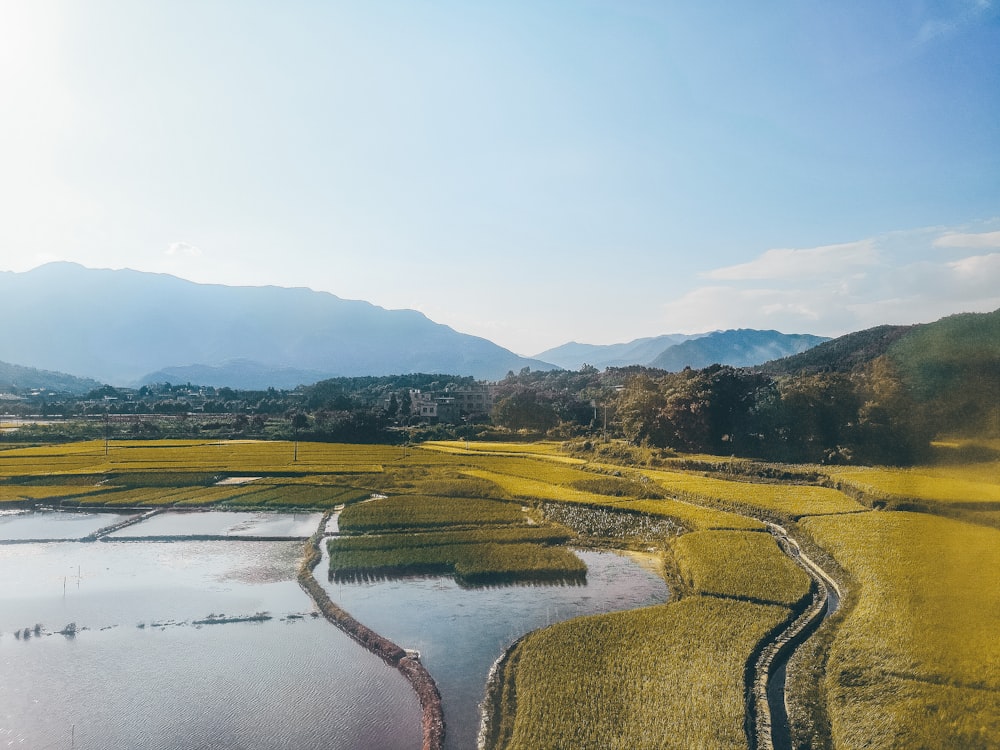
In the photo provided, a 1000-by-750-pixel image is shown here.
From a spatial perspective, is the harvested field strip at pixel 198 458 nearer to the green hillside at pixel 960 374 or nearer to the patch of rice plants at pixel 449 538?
the patch of rice plants at pixel 449 538

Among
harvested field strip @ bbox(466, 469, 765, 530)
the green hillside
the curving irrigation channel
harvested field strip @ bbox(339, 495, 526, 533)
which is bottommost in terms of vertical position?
the curving irrigation channel

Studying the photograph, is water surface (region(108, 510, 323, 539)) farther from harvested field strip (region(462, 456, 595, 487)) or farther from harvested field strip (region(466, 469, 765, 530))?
harvested field strip (region(462, 456, 595, 487))

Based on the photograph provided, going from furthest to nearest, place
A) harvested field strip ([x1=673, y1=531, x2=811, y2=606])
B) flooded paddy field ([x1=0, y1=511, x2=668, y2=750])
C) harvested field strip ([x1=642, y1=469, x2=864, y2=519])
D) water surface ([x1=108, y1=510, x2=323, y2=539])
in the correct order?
water surface ([x1=108, y1=510, x2=323, y2=539]) < harvested field strip ([x1=642, y1=469, x2=864, y2=519]) < harvested field strip ([x1=673, y1=531, x2=811, y2=606]) < flooded paddy field ([x1=0, y1=511, x2=668, y2=750])

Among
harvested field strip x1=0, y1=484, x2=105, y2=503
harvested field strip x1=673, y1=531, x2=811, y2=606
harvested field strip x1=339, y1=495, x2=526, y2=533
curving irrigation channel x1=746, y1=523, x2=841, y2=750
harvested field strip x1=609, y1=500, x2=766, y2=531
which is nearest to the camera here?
curving irrigation channel x1=746, y1=523, x2=841, y2=750

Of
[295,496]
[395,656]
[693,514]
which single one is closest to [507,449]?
[295,496]

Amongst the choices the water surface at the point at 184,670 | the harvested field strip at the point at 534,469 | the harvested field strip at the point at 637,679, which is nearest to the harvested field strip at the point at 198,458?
the harvested field strip at the point at 534,469

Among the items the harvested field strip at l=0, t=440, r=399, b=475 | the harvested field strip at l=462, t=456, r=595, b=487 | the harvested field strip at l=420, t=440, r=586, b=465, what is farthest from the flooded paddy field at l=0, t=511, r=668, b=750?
the harvested field strip at l=420, t=440, r=586, b=465

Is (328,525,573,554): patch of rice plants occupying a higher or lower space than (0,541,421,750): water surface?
higher

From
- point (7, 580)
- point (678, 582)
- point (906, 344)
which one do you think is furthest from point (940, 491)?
point (7, 580)

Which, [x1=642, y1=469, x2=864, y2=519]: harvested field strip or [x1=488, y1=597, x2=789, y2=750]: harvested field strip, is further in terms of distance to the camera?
[x1=642, y1=469, x2=864, y2=519]: harvested field strip
